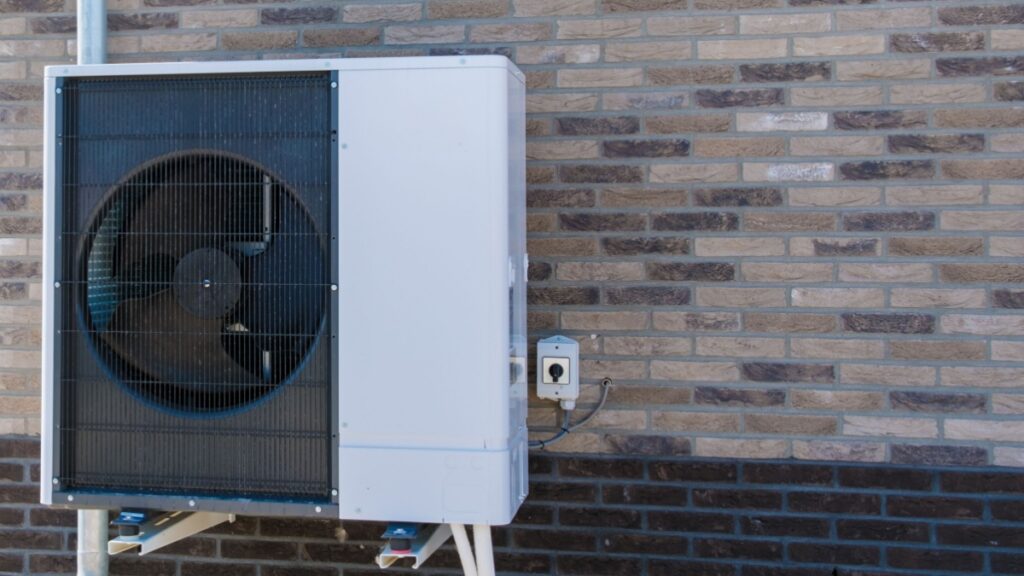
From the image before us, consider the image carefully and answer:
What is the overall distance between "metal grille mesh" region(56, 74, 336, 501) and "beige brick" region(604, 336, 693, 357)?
3.20 feet

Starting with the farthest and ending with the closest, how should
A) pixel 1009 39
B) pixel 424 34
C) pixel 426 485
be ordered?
pixel 424 34 < pixel 1009 39 < pixel 426 485

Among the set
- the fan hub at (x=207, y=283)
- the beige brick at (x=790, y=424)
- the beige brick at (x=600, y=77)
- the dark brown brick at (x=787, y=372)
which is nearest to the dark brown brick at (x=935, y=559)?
the beige brick at (x=790, y=424)

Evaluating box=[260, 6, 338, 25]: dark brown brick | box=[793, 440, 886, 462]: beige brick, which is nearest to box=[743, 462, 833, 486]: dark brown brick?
box=[793, 440, 886, 462]: beige brick

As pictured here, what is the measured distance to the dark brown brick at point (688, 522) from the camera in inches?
113

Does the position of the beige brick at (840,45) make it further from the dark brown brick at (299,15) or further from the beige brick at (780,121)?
the dark brown brick at (299,15)

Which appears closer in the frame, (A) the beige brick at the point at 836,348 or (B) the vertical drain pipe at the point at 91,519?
(A) the beige brick at the point at 836,348

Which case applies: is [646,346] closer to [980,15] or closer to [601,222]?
[601,222]

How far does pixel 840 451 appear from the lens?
2814mm

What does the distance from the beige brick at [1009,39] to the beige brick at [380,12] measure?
1755mm

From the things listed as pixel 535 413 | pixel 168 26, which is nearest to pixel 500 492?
pixel 535 413

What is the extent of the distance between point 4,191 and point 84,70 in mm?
1023

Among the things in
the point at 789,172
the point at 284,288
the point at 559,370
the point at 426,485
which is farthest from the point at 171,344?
the point at 789,172

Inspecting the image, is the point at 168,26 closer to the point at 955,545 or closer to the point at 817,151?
the point at 817,151

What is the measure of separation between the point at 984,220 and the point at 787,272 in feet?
1.93
